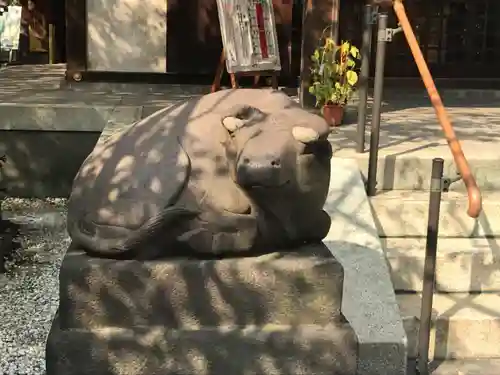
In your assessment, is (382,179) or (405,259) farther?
(382,179)

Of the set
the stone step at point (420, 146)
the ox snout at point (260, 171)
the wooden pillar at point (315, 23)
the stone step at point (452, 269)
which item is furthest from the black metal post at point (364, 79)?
the ox snout at point (260, 171)

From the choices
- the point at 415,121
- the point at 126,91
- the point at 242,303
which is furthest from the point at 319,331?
the point at 126,91

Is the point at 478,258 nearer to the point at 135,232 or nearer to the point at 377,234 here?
the point at 377,234

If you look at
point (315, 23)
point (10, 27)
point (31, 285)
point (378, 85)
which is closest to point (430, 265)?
point (378, 85)

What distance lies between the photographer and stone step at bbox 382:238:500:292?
4.01 m

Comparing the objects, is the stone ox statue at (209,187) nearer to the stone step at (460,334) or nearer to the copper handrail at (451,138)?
the copper handrail at (451,138)

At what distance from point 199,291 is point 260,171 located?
508 mm

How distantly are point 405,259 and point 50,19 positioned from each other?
12.1 metres

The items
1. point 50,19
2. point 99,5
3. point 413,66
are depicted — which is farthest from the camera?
point 50,19

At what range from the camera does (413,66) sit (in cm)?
979

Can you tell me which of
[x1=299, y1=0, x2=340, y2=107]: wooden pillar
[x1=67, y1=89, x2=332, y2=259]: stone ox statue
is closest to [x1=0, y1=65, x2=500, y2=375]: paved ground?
[x1=299, y1=0, x2=340, y2=107]: wooden pillar

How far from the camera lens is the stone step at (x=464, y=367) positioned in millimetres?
3547

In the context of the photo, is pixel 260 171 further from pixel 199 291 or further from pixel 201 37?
pixel 201 37

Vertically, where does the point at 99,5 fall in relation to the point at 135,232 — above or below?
above
